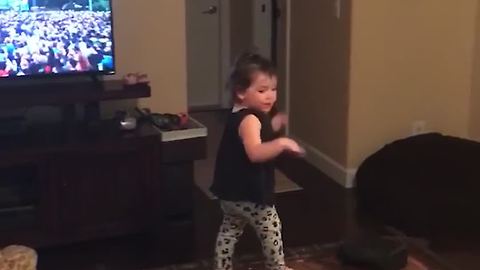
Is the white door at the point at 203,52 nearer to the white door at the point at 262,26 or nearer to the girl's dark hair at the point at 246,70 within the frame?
the white door at the point at 262,26

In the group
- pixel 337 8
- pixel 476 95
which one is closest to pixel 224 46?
pixel 337 8

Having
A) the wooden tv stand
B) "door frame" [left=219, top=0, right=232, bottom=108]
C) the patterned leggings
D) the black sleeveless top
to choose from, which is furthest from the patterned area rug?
"door frame" [left=219, top=0, right=232, bottom=108]

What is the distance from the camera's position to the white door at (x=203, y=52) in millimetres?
6383

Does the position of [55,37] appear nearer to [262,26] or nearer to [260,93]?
[260,93]

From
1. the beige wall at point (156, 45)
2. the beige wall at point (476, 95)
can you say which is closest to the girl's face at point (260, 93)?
the beige wall at point (156, 45)

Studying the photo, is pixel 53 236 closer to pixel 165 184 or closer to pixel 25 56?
pixel 165 184

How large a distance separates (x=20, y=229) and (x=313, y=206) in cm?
157

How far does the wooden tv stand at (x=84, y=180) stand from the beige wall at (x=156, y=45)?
0.45 meters

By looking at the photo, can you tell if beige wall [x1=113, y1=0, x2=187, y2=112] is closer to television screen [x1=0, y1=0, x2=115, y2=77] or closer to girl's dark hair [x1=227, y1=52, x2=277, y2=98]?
television screen [x1=0, y1=0, x2=115, y2=77]

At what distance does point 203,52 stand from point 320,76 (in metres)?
1.94

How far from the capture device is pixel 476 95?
467 centimetres

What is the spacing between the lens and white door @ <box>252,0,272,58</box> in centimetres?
594

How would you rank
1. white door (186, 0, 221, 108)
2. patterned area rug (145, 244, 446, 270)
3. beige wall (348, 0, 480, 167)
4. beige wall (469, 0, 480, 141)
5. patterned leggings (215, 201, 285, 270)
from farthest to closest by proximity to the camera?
white door (186, 0, 221, 108), beige wall (469, 0, 480, 141), beige wall (348, 0, 480, 167), patterned area rug (145, 244, 446, 270), patterned leggings (215, 201, 285, 270)

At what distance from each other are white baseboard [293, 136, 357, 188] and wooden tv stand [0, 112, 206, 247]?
113 centimetres
